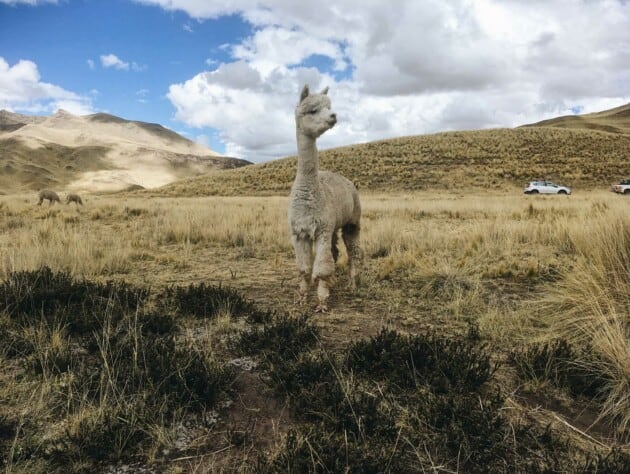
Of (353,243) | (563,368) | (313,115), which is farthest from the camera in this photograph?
(353,243)

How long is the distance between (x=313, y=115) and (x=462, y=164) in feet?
149

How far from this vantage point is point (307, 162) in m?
5.19

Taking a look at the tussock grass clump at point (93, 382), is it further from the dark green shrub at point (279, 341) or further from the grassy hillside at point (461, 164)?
the grassy hillside at point (461, 164)

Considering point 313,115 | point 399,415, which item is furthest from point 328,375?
point 313,115

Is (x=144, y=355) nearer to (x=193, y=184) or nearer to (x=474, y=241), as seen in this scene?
(x=474, y=241)

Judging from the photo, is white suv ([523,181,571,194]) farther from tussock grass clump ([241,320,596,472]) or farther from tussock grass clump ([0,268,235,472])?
tussock grass clump ([0,268,235,472])

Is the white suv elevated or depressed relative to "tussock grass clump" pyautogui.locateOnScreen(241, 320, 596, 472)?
elevated

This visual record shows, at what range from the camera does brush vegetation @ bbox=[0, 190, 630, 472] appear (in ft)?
7.62

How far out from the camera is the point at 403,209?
16.7m

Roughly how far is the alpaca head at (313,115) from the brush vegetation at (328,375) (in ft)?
7.11

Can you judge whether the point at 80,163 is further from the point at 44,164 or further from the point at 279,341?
the point at 279,341

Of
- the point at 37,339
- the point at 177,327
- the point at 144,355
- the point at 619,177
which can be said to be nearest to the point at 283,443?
the point at 144,355

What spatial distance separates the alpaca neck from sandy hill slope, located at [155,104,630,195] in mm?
36005

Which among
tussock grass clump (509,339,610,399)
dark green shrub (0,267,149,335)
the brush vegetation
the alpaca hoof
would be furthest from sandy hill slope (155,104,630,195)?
tussock grass clump (509,339,610,399)
